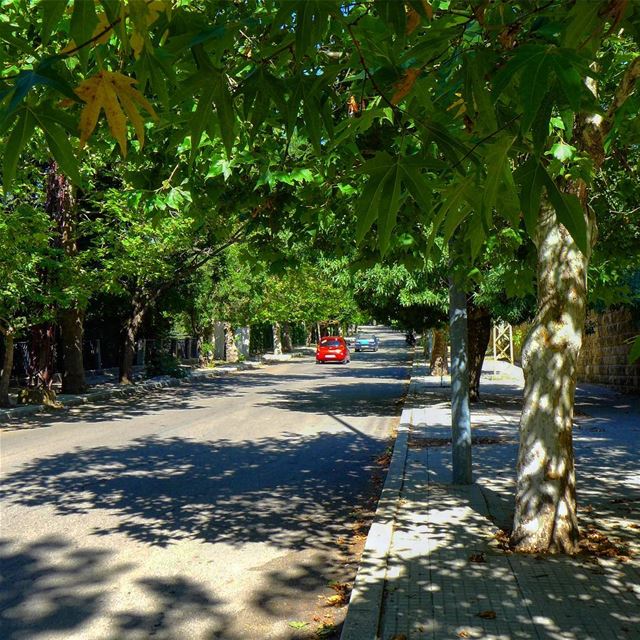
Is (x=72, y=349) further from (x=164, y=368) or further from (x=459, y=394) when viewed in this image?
(x=459, y=394)

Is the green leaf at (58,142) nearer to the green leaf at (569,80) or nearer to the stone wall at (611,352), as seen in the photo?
the green leaf at (569,80)

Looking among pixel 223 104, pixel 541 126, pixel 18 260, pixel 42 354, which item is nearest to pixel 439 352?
pixel 42 354

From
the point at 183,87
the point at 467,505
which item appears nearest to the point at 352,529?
the point at 467,505

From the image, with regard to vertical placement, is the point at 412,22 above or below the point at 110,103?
above

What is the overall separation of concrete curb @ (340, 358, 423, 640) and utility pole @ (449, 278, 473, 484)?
790 mm

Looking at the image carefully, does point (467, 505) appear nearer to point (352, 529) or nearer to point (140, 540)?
point (352, 529)

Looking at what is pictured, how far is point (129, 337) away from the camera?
26.0 m

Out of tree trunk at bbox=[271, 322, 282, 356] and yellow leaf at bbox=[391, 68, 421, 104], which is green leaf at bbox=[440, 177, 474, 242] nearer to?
yellow leaf at bbox=[391, 68, 421, 104]

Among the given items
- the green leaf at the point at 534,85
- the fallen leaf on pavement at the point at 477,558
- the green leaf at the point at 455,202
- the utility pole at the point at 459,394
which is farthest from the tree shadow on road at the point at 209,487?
the green leaf at the point at 534,85

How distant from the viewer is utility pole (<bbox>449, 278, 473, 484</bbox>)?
8430 millimetres

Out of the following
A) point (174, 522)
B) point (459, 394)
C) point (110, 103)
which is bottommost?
point (174, 522)

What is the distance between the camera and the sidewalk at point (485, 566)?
4230 millimetres

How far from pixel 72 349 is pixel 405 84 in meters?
21.5

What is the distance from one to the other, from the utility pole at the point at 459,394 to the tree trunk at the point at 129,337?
19.4 meters
